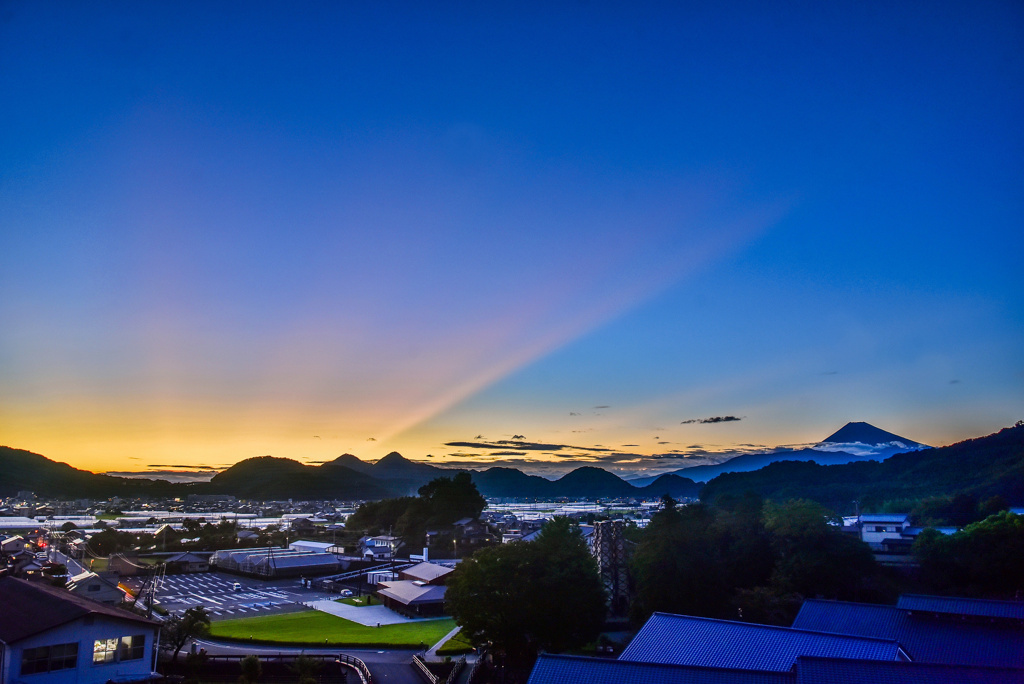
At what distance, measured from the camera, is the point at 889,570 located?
40125mm

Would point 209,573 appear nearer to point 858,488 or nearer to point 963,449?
point 858,488

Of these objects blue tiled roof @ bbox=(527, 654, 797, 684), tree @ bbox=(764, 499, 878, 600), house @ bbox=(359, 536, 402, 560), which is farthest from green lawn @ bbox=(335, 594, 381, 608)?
blue tiled roof @ bbox=(527, 654, 797, 684)

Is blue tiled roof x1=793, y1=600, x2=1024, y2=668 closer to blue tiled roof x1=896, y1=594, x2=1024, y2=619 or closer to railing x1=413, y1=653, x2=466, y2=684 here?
blue tiled roof x1=896, y1=594, x2=1024, y2=619

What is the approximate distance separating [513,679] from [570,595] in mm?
4103

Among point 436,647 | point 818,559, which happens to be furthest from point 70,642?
point 818,559

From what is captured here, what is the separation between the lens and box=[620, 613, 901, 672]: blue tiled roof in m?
17.1

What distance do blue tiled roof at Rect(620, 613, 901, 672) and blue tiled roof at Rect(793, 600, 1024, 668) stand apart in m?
3.18

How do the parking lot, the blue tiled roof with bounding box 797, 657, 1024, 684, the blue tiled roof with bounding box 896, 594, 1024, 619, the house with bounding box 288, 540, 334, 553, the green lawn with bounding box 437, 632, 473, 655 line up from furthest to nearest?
the house with bounding box 288, 540, 334, 553
the parking lot
the green lawn with bounding box 437, 632, 473, 655
the blue tiled roof with bounding box 896, 594, 1024, 619
the blue tiled roof with bounding box 797, 657, 1024, 684

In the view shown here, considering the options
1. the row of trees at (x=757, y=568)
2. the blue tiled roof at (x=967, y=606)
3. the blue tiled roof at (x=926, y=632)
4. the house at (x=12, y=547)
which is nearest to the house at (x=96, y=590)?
the row of trees at (x=757, y=568)

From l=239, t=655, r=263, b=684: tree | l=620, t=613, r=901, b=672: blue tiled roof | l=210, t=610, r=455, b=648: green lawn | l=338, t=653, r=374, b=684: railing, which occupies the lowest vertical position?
l=210, t=610, r=455, b=648: green lawn

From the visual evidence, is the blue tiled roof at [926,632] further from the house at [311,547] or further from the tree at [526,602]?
the house at [311,547]

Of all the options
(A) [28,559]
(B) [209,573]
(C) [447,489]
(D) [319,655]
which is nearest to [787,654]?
(D) [319,655]

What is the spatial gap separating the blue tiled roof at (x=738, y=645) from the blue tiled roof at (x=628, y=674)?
2.62 meters

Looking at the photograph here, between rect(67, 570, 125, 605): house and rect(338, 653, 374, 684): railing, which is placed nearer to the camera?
rect(338, 653, 374, 684): railing
